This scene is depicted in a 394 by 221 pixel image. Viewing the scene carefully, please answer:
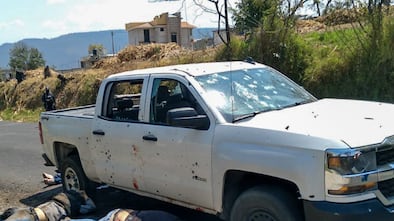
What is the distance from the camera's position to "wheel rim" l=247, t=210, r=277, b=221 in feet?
13.6

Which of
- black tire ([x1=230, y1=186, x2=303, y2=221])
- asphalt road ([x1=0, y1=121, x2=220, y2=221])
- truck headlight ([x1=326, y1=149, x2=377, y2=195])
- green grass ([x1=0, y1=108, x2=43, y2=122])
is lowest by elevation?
green grass ([x1=0, y1=108, x2=43, y2=122])

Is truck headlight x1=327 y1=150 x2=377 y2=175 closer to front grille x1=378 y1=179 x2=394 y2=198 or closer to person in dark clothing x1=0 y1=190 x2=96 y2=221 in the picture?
front grille x1=378 y1=179 x2=394 y2=198

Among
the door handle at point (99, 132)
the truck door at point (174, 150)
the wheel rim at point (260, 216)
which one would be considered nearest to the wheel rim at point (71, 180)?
the door handle at point (99, 132)

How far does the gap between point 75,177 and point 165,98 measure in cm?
216

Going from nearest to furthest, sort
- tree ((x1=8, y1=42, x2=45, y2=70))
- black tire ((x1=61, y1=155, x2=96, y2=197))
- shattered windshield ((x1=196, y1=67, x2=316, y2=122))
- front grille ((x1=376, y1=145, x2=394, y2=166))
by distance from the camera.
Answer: front grille ((x1=376, y1=145, x2=394, y2=166)) < shattered windshield ((x1=196, y1=67, x2=316, y2=122)) < black tire ((x1=61, y1=155, x2=96, y2=197)) < tree ((x1=8, y1=42, x2=45, y2=70))

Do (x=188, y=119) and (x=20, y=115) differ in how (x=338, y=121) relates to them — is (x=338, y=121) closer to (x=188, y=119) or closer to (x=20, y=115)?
(x=188, y=119)

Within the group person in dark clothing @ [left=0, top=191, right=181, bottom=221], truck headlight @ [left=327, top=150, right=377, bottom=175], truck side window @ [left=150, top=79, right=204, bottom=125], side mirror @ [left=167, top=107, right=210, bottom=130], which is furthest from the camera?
truck side window @ [left=150, top=79, right=204, bottom=125]

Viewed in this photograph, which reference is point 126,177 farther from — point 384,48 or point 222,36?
point 222,36

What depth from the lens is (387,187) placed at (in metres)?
3.97

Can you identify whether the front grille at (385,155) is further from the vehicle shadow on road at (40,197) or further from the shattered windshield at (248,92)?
the vehicle shadow on road at (40,197)

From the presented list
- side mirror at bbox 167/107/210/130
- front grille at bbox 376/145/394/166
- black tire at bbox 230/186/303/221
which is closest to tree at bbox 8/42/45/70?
side mirror at bbox 167/107/210/130

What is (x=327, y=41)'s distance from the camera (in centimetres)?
1306

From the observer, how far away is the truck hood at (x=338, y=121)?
3.92 m

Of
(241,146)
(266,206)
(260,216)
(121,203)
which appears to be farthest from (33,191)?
(266,206)
